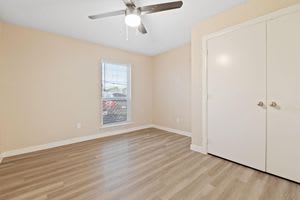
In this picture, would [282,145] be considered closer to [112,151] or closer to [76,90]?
[112,151]

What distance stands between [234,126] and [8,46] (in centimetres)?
Answer: 394

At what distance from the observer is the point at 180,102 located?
4.11 m

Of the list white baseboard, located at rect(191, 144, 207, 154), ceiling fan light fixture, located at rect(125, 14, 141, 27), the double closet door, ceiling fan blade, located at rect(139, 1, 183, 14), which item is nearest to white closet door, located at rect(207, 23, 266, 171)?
the double closet door

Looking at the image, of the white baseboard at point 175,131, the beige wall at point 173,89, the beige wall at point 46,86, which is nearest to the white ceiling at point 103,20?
the beige wall at point 46,86

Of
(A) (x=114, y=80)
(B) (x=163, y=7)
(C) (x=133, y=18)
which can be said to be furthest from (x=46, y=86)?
(B) (x=163, y=7)

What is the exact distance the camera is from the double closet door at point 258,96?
1846 millimetres

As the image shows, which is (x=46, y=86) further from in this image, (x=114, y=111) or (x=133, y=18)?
(x=133, y=18)

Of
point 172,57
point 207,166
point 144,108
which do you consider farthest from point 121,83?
point 207,166

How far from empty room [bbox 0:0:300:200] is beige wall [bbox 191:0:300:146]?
16 mm

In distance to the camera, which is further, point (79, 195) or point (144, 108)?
point (144, 108)

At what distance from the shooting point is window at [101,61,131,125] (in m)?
3.88

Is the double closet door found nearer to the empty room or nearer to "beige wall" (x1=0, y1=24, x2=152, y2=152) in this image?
the empty room

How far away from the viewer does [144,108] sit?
4691 mm

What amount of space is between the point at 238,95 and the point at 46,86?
11.2 feet
